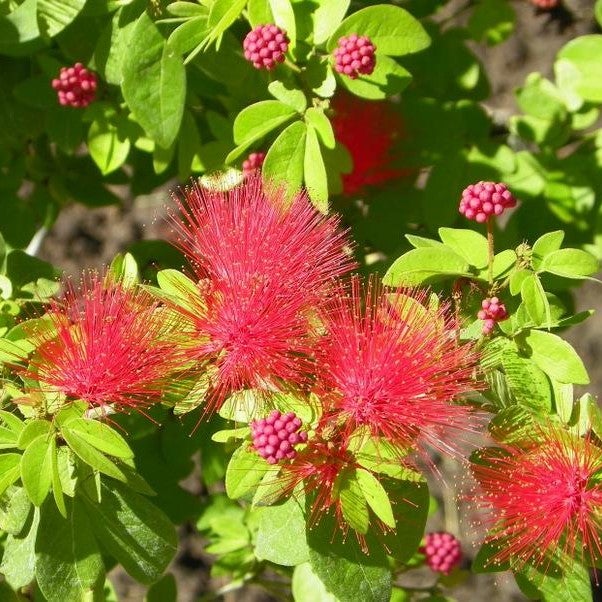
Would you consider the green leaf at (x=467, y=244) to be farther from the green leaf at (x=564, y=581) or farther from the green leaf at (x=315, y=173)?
the green leaf at (x=564, y=581)

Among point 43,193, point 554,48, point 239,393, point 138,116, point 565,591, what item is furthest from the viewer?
point 554,48

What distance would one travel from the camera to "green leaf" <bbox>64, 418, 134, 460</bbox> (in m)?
1.60

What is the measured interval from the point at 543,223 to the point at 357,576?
46.5 inches

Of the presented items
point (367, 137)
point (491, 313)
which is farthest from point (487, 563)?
point (367, 137)

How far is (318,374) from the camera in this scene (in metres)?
1.77

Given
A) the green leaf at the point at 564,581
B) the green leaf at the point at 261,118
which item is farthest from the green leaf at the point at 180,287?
the green leaf at the point at 564,581

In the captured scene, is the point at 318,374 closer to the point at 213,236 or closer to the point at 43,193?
the point at 213,236

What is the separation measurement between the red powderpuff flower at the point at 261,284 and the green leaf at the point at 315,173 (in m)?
0.03

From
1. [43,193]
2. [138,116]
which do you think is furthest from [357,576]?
[43,193]

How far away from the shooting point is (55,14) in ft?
6.91

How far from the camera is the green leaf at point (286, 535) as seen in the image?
72.4 inches

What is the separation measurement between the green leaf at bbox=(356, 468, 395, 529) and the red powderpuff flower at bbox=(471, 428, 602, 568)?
26cm

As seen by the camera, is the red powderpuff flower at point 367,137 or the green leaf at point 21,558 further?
the red powderpuff flower at point 367,137

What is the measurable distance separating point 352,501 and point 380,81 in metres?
0.89
